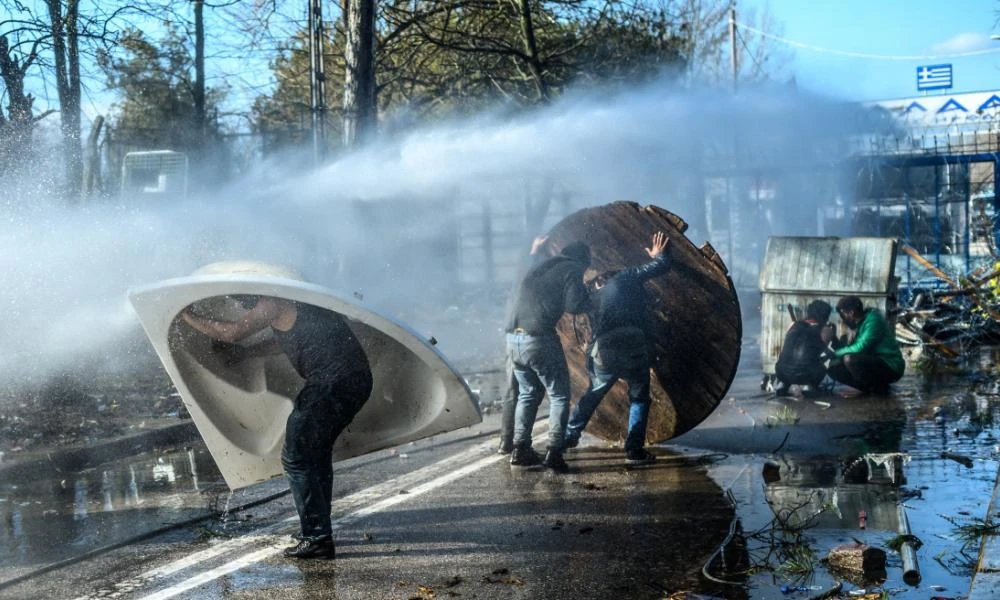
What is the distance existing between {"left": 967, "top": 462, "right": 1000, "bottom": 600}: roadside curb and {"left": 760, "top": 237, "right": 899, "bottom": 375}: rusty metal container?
5613 millimetres

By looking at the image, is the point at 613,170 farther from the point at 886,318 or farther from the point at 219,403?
the point at 219,403

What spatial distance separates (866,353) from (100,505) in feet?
23.2

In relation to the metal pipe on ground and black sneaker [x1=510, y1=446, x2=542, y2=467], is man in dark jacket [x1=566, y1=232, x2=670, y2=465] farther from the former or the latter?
the metal pipe on ground

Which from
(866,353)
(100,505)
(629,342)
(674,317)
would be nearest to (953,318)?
(866,353)

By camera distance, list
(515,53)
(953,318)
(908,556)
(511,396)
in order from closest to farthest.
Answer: (908,556) → (511,396) → (953,318) → (515,53)

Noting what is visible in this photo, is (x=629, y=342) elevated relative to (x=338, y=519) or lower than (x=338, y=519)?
elevated

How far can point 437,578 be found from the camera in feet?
16.1

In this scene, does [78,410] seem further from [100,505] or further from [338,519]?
[338,519]

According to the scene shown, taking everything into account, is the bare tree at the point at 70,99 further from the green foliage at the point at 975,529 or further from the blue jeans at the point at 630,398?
the green foliage at the point at 975,529

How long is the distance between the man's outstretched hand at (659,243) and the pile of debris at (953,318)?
642cm

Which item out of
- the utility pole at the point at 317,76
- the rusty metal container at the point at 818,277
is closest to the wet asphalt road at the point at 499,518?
the rusty metal container at the point at 818,277

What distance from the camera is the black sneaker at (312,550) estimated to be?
208 inches

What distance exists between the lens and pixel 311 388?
539 centimetres

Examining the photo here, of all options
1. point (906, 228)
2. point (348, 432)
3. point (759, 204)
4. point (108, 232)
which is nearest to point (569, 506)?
point (348, 432)
